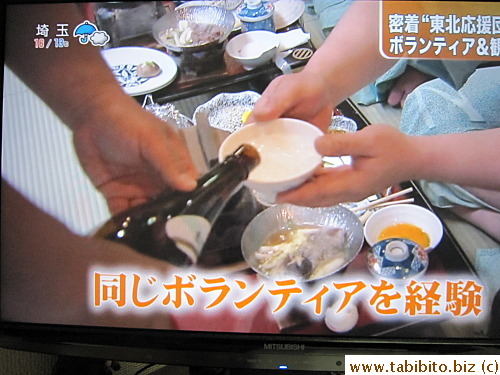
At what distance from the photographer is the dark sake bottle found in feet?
3.75

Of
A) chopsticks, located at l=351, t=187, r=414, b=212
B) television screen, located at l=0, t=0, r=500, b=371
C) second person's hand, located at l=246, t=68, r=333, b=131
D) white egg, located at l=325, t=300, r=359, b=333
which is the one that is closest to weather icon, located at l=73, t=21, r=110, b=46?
television screen, located at l=0, t=0, r=500, b=371

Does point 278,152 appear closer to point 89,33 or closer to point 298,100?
point 298,100

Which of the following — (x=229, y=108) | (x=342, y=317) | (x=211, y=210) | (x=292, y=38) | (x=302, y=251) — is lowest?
(x=342, y=317)

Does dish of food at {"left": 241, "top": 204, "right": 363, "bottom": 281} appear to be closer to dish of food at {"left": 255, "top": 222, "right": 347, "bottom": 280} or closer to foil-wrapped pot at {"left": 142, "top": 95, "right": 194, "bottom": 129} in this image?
dish of food at {"left": 255, "top": 222, "right": 347, "bottom": 280}

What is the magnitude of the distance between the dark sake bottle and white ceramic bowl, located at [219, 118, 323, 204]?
0.02 metres

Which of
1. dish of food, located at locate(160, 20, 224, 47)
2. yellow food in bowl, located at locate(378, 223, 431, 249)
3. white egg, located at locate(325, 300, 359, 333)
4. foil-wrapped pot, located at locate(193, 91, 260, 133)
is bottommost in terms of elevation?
white egg, located at locate(325, 300, 359, 333)

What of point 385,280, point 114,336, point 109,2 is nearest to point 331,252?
point 385,280

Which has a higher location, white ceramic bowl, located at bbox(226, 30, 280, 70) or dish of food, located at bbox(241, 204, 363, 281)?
white ceramic bowl, located at bbox(226, 30, 280, 70)

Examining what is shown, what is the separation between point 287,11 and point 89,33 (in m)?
0.43

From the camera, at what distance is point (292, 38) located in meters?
1.21

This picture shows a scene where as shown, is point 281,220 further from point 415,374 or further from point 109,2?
point 109,2

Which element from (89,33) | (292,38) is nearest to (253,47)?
(292,38)

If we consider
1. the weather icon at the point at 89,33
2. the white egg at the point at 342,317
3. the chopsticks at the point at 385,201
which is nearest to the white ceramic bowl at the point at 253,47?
the weather icon at the point at 89,33

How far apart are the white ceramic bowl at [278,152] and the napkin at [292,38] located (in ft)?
0.56
